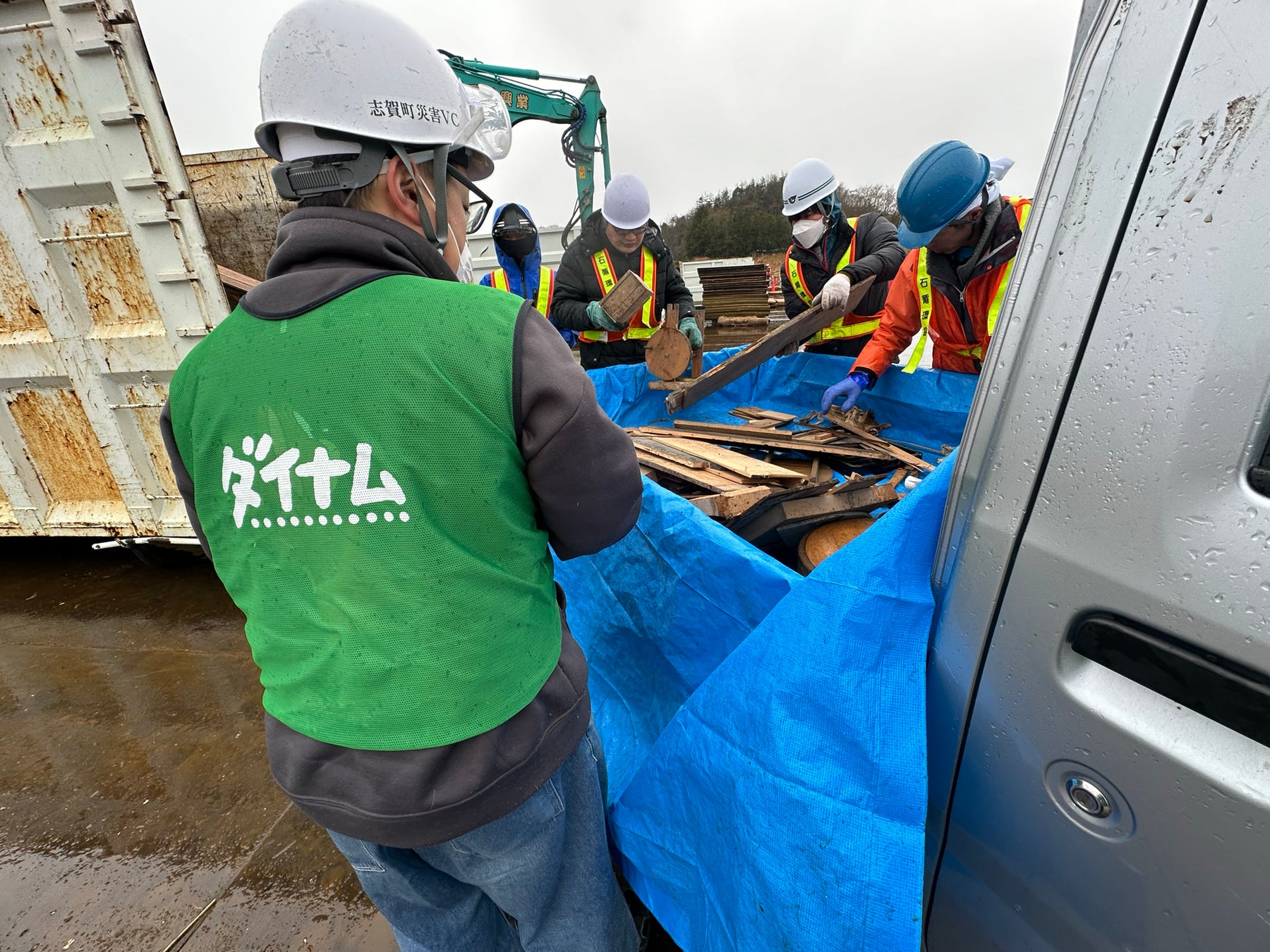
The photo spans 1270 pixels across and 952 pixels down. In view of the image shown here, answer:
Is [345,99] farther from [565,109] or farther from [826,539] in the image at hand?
[565,109]

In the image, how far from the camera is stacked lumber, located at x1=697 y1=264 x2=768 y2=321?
7.64 m

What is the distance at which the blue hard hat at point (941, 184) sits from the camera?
2266mm

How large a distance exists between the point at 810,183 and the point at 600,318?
5.70 feet

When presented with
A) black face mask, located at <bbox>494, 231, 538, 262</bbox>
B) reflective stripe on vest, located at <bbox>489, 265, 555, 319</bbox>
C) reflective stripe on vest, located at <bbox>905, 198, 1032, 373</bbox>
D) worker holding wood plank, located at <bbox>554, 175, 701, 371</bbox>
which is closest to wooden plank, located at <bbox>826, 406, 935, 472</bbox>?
reflective stripe on vest, located at <bbox>905, 198, 1032, 373</bbox>

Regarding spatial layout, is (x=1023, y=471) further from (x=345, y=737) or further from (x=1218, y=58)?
(x=345, y=737)

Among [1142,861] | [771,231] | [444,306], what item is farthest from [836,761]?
[771,231]

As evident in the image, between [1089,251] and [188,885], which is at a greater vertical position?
[1089,251]

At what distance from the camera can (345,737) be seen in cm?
94

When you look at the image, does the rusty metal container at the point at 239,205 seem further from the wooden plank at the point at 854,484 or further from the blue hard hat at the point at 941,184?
the wooden plank at the point at 854,484

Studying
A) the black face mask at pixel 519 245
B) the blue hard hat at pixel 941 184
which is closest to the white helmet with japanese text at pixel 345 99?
the blue hard hat at pixel 941 184

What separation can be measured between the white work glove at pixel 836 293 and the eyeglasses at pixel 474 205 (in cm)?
233

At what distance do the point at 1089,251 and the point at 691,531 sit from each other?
1055 mm

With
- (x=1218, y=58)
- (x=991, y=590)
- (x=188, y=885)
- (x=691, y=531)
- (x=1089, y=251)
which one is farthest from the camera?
(x=188, y=885)

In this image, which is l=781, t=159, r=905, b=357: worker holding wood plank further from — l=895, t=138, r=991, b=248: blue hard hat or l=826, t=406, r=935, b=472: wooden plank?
l=895, t=138, r=991, b=248: blue hard hat
